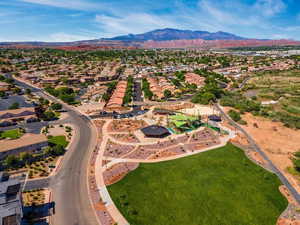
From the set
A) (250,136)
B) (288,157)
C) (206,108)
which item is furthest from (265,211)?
(206,108)

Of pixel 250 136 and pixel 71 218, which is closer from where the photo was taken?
pixel 71 218

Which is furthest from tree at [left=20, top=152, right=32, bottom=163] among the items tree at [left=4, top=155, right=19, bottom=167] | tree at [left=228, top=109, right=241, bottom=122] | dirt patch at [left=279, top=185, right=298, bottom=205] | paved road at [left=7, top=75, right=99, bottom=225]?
tree at [left=228, top=109, right=241, bottom=122]

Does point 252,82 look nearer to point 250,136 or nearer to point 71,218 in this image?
point 250,136

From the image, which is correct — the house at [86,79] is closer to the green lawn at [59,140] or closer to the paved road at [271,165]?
the green lawn at [59,140]

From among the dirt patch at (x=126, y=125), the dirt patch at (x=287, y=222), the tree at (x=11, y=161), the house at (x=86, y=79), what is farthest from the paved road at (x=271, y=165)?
the house at (x=86, y=79)

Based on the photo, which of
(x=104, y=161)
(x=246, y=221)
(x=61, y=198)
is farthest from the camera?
(x=104, y=161)

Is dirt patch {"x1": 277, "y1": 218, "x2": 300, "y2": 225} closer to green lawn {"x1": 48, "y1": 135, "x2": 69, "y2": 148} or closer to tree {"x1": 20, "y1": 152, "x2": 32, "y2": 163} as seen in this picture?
green lawn {"x1": 48, "y1": 135, "x2": 69, "y2": 148}
